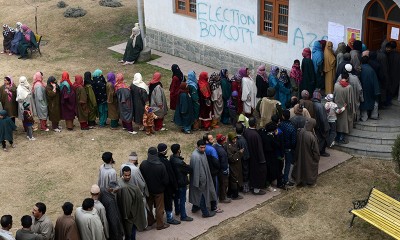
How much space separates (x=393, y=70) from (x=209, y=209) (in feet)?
19.5

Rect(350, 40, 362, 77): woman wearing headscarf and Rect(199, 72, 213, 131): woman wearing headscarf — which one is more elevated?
Rect(350, 40, 362, 77): woman wearing headscarf

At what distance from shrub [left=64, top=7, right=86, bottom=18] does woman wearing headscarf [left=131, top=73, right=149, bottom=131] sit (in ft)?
37.2

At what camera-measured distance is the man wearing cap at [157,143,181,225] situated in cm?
1161

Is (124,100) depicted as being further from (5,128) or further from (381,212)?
(381,212)

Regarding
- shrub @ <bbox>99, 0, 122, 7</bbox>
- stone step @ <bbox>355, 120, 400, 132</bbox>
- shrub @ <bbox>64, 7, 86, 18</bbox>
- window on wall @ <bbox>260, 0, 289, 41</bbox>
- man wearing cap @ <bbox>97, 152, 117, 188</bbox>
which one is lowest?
stone step @ <bbox>355, 120, 400, 132</bbox>

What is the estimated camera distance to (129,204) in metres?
11.1

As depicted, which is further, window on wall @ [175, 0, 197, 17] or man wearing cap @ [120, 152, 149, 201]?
window on wall @ [175, 0, 197, 17]

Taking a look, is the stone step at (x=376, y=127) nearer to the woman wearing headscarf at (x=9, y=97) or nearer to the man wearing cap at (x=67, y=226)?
the man wearing cap at (x=67, y=226)

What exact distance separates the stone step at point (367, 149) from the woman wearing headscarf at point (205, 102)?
10.6 feet

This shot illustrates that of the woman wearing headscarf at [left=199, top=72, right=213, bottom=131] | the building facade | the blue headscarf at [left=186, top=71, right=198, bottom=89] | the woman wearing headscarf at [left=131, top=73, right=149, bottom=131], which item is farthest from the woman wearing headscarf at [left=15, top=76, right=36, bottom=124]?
the building facade

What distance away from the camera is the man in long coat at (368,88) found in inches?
588

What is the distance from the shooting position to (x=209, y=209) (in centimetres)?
1244

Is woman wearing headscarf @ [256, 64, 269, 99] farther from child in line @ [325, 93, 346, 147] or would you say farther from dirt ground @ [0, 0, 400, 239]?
child in line @ [325, 93, 346, 147]

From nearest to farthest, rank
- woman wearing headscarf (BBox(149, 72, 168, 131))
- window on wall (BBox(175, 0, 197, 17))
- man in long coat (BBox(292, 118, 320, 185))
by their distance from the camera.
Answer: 1. man in long coat (BBox(292, 118, 320, 185))
2. woman wearing headscarf (BBox(149, 72, 168, 131))
3. window on wall (BBox(175, 0, 197, 17))
